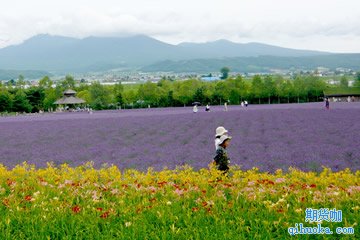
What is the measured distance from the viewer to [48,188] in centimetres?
714

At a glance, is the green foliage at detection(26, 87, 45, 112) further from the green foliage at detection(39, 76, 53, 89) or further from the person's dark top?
the person's dark top

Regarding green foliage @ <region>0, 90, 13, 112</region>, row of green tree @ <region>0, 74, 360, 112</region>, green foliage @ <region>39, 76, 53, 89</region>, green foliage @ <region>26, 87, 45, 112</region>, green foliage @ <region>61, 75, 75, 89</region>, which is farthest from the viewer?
green foliage @ <region>61, 75, 75, 89</region>

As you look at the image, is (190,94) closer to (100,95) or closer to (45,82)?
(100,95)

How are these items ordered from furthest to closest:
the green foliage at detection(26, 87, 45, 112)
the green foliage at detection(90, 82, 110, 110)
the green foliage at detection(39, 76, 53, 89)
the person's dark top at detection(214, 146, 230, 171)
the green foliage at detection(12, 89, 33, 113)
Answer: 1. the green foliage at detection(39, 76, 53, 89)
2. the green foliage at detection(90, 82, 110, 110)
3. the green foliage at detection(26, 87, 45, 112)
4. the green foliage at detection(12, 89, 33, 113)
5. the person's dark top at detection(214, 146, 230, 171)

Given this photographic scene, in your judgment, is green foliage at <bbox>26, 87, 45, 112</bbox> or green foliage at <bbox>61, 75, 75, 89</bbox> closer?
green foliage at <bbox>26, 87, 45, 112</bbox>

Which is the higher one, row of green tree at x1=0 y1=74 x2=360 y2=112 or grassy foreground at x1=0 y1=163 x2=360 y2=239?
grassy foreground at x1=0 y1=163 x2=360 y2=239

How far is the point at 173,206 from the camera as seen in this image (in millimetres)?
5891

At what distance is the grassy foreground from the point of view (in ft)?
16.9

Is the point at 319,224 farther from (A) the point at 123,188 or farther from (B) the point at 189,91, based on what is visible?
(B) the point at 189,91

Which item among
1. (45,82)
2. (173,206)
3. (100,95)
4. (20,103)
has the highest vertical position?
(45,82)

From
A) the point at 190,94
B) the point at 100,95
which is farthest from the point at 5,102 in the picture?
the point at 190,94

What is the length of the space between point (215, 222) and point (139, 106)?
9143cm

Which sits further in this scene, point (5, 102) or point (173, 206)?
point (5, 102)

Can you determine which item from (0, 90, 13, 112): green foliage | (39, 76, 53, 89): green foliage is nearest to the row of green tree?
(0, 90, 13, 112): green foliage
